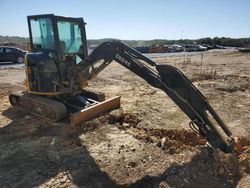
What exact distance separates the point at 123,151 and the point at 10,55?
69.2 ft

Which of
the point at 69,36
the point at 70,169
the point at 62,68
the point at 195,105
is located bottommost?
the point at 70,169

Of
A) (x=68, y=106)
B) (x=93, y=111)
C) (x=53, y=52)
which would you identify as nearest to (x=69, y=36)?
(x=53, y=52)

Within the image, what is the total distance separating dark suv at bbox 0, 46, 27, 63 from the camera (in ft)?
78.2

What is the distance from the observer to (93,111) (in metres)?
7.52

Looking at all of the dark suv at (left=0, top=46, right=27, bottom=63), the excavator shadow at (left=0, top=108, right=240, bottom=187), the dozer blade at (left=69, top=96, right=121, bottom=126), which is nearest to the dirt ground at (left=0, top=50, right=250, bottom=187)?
the excavator shadow at (left=0, top=108, right=240, bottom=187)

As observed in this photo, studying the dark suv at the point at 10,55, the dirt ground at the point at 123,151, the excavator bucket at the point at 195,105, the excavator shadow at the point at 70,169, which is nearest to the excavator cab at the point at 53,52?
the dirt ground at the point at 123,151

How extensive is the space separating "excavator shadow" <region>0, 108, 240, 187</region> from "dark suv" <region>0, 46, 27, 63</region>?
19217 mm

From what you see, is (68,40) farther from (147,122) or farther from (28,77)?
(147,122)

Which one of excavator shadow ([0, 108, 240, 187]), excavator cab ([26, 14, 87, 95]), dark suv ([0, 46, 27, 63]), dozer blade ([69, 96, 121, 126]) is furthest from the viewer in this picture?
dark suv ([0, 46, 27, 63])

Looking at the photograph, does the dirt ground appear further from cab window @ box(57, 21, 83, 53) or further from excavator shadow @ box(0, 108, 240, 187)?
cab window @ box(57, 21, 83, 53)

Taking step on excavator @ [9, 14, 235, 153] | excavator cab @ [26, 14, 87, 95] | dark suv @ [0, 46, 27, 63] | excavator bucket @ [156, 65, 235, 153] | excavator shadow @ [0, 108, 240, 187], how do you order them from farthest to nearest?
dark suv @ [0, 46, 27, 63], excavator cab @ [26, 14, 87, 95], step on excavator @ [9, 14, 235, 153], excavator bucket @ [156, 65, 235, 153], excavator shadow @ [0, 108, 240, 187]

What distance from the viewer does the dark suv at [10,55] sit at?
23830 mm

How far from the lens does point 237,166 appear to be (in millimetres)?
4922

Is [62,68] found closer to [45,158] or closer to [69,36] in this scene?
[69,36]
